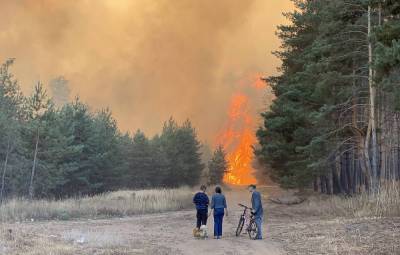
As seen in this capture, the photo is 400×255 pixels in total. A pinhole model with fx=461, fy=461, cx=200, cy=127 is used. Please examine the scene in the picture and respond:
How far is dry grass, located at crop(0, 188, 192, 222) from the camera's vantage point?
2556cm

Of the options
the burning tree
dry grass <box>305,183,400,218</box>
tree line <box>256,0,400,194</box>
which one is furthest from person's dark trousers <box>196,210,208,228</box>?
the burning tree

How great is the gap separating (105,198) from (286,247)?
20934 millimetres

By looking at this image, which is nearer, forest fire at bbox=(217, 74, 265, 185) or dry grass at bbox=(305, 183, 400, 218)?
dry grass at bbox=(305, 183, 400, 218)

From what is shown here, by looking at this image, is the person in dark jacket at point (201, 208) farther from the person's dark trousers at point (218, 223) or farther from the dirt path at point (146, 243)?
the dirt path at point (146, 243)

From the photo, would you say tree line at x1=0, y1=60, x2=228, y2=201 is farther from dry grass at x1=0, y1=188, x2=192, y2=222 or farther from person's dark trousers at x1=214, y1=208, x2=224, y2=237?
person's dark trousers at x1=214, y1=208, x2=224, y2=237

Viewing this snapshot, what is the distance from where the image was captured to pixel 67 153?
117ft

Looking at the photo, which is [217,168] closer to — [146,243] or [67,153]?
[67,153]

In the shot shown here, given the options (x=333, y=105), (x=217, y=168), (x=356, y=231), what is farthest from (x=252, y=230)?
(x=217, y=168)

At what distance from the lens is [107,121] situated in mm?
50625

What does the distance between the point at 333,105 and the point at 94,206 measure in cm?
1582

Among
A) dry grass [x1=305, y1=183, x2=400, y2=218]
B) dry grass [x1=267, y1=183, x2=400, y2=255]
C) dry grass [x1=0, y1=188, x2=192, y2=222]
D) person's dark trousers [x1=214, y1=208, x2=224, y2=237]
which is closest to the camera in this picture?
dry grass [x1=267, y1=183, x2=400, y2=255]

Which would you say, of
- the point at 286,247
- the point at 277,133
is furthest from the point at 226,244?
the point at 277,133

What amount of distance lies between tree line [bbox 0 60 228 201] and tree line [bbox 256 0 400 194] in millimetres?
15790

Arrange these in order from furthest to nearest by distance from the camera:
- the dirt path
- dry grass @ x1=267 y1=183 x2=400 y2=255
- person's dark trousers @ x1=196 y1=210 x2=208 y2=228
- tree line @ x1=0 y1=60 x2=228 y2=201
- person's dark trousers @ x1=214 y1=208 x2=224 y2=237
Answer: tree line @ x1=0 y1=60 x2=228 y2=201, person's dark trousers @ x1=196 y1=210 x2=208 y2=228, person's dark trousers @ x1=214 y1=208 x2=224 y2=237, the dirt path, dry grass @ x1=267 y1=183 x2=400 y2=255
